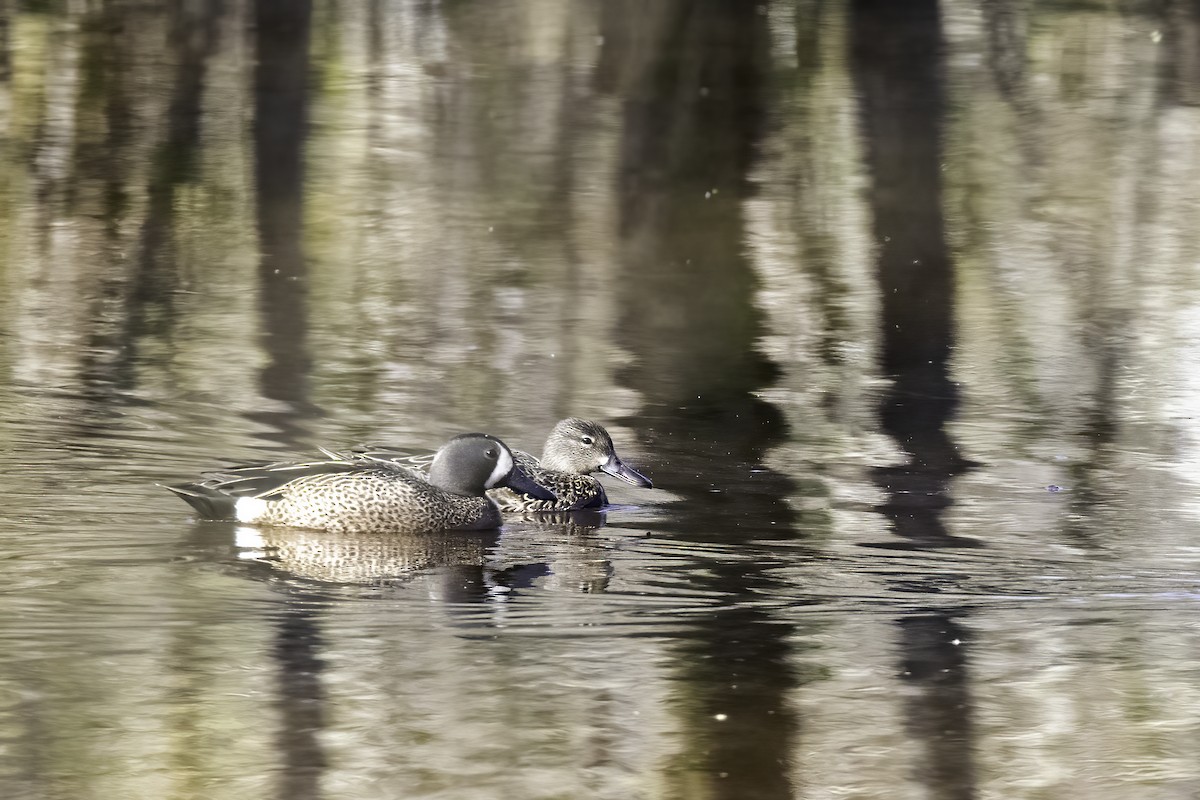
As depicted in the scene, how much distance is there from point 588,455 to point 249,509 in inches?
67.6

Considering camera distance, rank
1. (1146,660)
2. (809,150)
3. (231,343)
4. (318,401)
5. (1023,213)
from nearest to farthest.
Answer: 1. (1146,660)
2. (318,401)
3. (231,343)
4. (1023,213)
5. (809,150)

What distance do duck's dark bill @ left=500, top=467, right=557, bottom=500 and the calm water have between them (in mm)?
161

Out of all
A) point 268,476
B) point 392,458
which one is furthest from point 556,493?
point 268,476

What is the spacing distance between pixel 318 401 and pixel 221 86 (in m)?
12.5

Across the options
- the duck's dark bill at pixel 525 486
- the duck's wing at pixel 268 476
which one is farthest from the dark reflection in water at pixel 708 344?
the duck's wing at pixel 268 476

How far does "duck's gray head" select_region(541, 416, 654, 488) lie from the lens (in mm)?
10000

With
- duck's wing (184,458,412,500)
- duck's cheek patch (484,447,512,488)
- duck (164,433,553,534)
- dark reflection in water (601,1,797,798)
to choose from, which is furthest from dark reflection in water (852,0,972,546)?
duck's wing (184,458,412,500)

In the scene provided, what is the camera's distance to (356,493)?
9242mm

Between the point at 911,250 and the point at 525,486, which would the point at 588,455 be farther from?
the point at 911,250

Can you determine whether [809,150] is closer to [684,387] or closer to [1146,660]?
[684,387]

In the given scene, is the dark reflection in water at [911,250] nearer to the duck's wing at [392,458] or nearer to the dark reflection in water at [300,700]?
the duck's wing at [392,458]

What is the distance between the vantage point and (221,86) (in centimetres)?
2339

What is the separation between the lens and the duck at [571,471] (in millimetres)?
9969

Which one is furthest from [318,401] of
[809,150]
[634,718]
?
[809,150]
